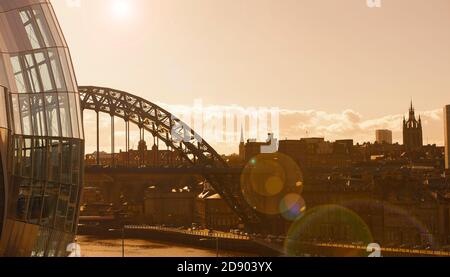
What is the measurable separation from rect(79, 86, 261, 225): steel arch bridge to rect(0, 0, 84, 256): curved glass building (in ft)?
206

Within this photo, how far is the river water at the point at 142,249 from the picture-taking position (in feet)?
209

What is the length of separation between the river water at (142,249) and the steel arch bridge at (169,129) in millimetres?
6041

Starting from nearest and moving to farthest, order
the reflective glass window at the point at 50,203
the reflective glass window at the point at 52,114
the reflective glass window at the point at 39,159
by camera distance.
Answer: the reflective glass window at the point at 39,159
the reflective glass window at the point at 50,203
the reflective glass window at the point at 52,114

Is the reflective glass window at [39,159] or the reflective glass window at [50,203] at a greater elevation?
the reflective glass window at [39,159]

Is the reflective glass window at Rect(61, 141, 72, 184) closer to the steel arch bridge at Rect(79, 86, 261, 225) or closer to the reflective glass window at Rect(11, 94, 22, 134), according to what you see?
the reflective glass window at Rect(11, 94, 22, 134)

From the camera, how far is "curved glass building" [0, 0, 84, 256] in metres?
10.4

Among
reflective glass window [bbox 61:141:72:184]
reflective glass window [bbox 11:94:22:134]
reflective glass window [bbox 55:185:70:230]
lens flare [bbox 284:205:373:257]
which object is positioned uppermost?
reflective glass window [bbox 11:94:22:134]

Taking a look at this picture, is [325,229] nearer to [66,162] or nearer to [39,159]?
[66,162]

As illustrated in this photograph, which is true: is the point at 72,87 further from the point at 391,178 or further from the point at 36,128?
the point at 391,178

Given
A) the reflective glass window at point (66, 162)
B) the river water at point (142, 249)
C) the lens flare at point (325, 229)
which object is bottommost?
the river water at point (142, 249)

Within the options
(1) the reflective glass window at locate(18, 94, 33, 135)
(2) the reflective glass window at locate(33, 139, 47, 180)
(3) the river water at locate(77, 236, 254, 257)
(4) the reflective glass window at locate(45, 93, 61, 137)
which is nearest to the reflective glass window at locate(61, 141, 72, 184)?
(4) the reflective glass window at locate(45, 93, 61, 137)

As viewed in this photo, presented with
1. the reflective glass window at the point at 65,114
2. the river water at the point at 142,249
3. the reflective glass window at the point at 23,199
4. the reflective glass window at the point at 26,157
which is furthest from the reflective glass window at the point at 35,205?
the river water at the point at 142,249

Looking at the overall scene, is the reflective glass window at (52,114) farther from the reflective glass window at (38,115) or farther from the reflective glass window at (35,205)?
the reflective glass window at (35,205)
